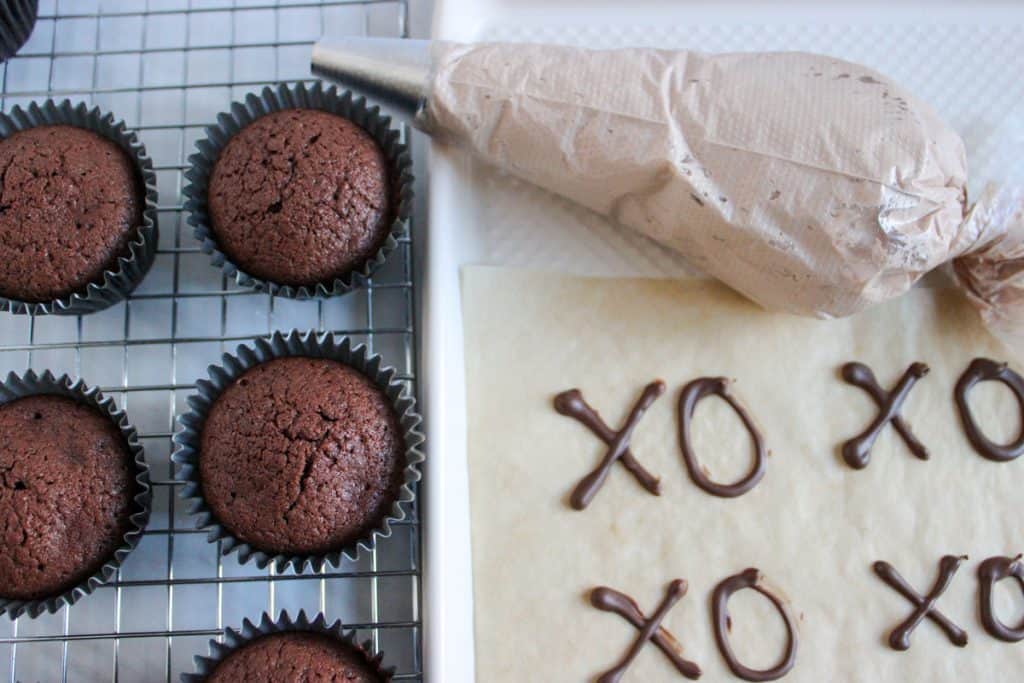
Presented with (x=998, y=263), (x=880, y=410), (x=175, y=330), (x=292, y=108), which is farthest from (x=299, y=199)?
(x=998, y=263)

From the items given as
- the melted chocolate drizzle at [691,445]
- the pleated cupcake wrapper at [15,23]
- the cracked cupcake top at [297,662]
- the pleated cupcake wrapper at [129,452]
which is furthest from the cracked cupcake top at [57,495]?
the melted chocolate drizzle at [691,445]

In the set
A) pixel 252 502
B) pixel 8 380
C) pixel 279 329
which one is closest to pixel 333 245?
pixel 279 329

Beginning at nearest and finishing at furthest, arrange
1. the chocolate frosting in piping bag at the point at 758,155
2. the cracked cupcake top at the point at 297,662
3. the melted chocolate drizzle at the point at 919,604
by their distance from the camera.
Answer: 1. the cracked cupcake top at the point at 297,662
2. the chocolate frosting in piping bag at the point at 758,155
3. the melted chocolate drizzle at the point at 919,604

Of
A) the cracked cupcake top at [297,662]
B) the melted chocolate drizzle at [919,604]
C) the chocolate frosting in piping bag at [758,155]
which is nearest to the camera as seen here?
the cracked cupcake top at [297,662]

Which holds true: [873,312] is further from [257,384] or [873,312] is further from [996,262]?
[257,384]

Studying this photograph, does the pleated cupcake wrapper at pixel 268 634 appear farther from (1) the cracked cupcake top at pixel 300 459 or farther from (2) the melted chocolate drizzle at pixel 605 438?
(2) the melted chocolate drizzle at pixel 605 438

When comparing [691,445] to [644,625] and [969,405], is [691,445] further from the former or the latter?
[969,405]
